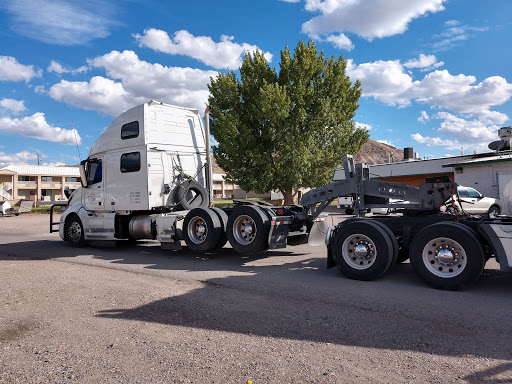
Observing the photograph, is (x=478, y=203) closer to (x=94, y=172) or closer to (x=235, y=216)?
(x=235, y=216)

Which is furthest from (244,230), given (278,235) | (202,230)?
(202,230)

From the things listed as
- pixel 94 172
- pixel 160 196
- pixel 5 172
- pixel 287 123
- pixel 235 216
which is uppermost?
pixel 5 172

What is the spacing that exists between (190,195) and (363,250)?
18.4ft

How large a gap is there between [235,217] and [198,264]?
4.31 feet

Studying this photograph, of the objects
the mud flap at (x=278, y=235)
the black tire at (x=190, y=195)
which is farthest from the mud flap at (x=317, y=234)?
the black tire at (x=190, y=195)

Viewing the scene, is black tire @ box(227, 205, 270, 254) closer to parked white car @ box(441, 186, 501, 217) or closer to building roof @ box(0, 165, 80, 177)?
parked white car @ box(441, 186, 501, 217)

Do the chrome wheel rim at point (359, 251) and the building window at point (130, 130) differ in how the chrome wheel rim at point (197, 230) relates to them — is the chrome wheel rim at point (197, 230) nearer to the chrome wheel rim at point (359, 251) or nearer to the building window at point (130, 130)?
the building window at point (130, 130)

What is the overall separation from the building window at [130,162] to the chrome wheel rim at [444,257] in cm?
726

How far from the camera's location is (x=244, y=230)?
8.73 m

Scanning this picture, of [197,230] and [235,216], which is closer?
[235,216]

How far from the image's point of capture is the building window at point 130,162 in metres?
10.2

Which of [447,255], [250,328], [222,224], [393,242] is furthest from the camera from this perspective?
[222,224]

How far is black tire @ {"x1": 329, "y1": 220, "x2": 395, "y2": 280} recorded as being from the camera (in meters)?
6.47

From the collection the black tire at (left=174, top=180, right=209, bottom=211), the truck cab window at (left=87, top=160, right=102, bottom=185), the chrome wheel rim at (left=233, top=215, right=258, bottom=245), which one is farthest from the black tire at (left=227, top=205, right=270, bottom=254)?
the truck cab window at (left=87, top=160, right=102, bottom=185)
